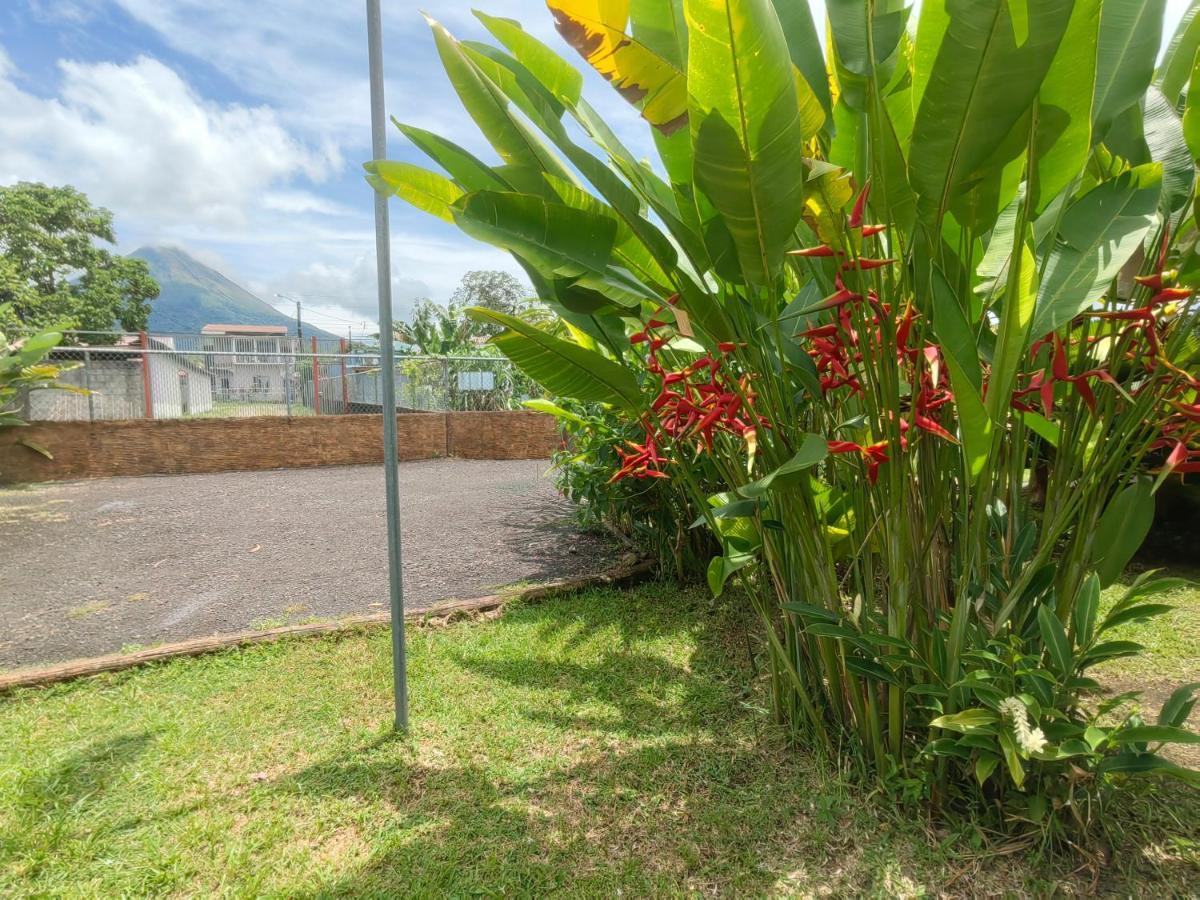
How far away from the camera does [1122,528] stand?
1705 mm

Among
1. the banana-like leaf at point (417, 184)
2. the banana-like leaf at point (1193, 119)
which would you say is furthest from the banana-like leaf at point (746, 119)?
the banana-like leaf at point (1193, 119)

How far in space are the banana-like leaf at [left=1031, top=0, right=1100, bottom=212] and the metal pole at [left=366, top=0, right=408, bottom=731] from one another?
69.2 inches

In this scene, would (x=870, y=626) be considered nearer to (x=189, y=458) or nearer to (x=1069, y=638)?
(x=1069, y=638)

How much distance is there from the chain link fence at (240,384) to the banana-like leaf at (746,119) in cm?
781

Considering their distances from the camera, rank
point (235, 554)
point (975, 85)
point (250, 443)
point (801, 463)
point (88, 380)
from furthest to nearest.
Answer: point (88, 380), point (250, 443), point (235, 554), point (801, 463), point (975, 85)

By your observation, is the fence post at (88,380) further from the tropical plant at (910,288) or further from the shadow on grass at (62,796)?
the tropical plant at (910,288)

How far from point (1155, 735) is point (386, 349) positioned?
90.5 inches

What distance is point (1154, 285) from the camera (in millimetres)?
1312

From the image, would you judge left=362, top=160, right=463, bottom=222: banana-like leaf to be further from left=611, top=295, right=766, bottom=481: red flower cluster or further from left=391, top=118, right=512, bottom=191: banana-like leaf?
left=611, top=295, right=766, bottom=481: red flower cluster

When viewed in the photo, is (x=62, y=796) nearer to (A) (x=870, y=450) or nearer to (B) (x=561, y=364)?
(B) (x=561, y=364)

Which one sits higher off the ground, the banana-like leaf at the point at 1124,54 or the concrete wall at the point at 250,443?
the banana-like leaf at the point at 1124,54

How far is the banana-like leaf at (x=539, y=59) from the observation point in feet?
5.46

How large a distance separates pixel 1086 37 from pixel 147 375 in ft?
40.1

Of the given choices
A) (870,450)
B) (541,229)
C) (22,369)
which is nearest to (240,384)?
(22,369)
